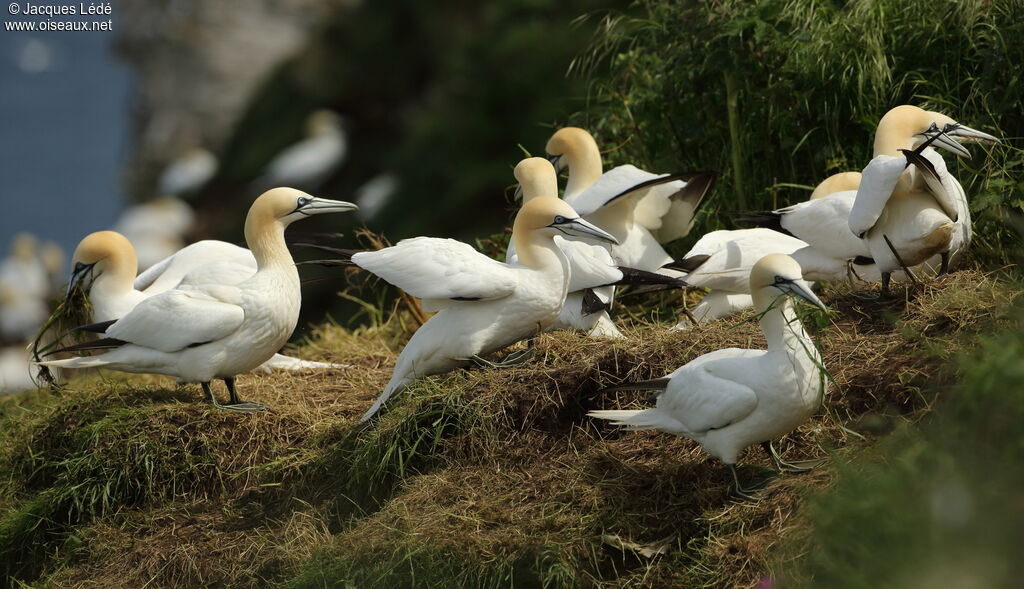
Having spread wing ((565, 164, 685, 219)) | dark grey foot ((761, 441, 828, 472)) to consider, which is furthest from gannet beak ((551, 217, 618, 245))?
dark grey foot ((761, 441, 828, 472))

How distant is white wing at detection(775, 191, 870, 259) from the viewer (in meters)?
5.19

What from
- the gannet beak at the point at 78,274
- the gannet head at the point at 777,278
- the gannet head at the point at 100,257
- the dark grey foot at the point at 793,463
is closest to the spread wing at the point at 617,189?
the gannet head at the point at 777,278

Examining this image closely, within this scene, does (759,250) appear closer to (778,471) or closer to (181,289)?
(778,471)

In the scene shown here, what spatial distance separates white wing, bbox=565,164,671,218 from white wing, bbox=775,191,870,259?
2.36 feet

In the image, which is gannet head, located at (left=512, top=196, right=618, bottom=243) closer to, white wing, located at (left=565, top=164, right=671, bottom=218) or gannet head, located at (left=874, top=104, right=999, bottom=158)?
white wing, located at (left=565, top=164, right=671, bottom=218)

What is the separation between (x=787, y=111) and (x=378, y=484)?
132 inches

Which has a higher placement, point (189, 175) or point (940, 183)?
point (940, 183)

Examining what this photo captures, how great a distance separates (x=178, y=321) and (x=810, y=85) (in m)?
3.62

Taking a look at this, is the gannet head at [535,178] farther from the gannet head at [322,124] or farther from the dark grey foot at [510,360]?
the gannet head at [322,124]

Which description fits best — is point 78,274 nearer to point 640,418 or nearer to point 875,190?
point 640,418

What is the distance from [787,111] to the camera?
21.0ft

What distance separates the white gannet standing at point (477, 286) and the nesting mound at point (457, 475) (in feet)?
0.42

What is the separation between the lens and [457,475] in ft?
14.5

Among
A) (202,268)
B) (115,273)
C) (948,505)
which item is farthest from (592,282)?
(948,505)
